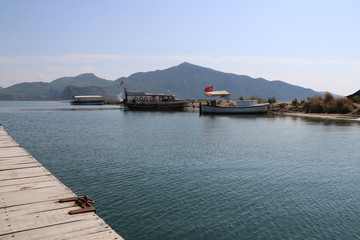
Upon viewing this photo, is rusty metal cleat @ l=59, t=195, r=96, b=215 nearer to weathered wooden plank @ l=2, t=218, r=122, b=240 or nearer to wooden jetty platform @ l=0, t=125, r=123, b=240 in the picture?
wooden jetty platform @ l=0, t=125, r=123, b=240

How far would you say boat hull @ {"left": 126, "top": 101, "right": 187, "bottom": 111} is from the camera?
284 feet

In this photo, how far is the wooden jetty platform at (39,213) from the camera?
225 inches

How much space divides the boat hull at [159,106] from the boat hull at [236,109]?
20900 millimetres

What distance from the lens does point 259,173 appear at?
1476cm

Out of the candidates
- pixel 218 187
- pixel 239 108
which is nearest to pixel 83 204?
pixel 218 187

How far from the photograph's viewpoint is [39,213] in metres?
6.71

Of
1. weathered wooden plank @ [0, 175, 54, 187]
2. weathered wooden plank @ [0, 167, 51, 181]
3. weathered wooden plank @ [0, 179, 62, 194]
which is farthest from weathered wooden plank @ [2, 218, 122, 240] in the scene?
weathered wooden plank @ [0, 167, 51, 181]

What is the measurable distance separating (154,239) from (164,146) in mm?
15062

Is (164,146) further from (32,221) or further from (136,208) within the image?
(32,221)

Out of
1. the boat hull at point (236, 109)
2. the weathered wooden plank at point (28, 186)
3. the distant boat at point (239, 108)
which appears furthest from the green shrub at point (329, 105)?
the weathered wooden plank at point (28, 186)

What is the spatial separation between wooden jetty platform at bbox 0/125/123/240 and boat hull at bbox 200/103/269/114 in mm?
55864

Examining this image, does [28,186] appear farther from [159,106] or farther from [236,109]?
[159,106]

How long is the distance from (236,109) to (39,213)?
59.7 metres

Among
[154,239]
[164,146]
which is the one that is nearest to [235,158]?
[164,146]
